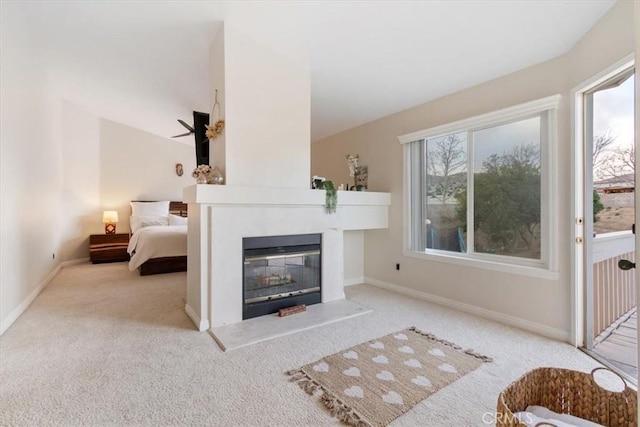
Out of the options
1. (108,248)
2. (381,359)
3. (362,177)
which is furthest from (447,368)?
(108,248)

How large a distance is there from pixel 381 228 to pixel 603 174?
2303 mm

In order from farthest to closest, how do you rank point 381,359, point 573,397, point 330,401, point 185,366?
point 381,359, point 185,366, point 330,401, point 573,397

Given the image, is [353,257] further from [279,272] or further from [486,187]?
[486,187]

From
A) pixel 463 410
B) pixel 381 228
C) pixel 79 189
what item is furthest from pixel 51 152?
pixel 463 410

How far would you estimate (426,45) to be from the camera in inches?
101

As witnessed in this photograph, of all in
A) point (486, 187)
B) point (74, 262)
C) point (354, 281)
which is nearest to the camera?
point (486, 187)

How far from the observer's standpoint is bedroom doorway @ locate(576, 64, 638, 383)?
2062mm

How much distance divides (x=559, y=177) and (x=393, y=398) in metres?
2.27

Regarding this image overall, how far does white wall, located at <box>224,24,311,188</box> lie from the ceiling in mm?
185

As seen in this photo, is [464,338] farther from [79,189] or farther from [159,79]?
[79,189]

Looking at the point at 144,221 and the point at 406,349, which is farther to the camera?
the point at 144,221

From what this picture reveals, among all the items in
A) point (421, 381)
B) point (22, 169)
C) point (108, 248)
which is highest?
point (22, 169)

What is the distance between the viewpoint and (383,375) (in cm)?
187

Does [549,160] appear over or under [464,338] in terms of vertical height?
over
